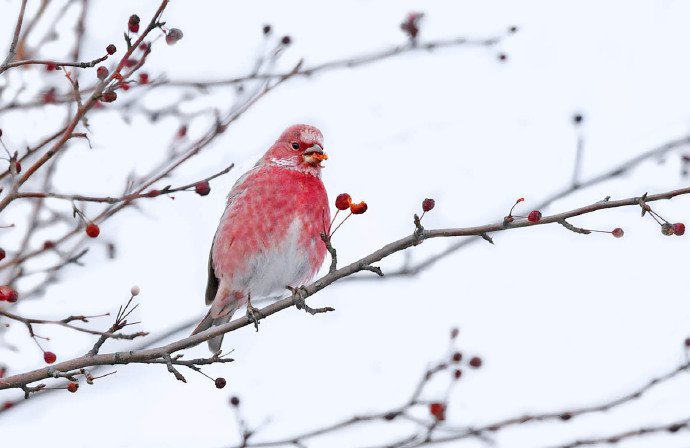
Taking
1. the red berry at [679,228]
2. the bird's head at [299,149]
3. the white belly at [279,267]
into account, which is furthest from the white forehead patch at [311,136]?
the red berry at [679,228]

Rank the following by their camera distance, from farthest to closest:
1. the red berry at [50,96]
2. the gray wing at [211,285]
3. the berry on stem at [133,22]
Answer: the gray wing at [211,285] → the red berry at [50,96] → the berry on stem at [133,22]

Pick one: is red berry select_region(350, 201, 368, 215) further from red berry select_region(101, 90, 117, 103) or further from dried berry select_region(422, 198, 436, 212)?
red berry select_region(101, 90, 117, 103)

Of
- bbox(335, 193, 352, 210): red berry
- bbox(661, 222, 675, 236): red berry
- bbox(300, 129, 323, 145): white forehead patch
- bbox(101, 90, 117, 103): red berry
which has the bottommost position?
bbox(661, 222, 675, 236): red berry

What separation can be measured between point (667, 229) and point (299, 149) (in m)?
3.69

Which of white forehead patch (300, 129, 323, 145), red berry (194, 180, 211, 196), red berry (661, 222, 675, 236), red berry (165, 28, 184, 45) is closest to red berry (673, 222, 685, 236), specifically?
red berry (661, 222, 675, 236)

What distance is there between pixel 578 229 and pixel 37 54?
361 cm

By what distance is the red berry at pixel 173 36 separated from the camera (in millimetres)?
4418

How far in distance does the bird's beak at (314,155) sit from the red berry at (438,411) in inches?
83.8

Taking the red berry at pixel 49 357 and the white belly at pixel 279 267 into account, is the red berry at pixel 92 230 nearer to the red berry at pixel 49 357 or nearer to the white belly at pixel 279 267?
the red berry at pixel 49 357

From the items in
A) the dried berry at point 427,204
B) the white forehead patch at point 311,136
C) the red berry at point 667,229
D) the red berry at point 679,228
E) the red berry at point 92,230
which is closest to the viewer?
the red berry at point 667,229

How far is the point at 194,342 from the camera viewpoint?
4539 mm

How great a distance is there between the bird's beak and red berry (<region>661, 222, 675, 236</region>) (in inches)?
131

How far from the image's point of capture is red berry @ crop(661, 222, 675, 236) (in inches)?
148

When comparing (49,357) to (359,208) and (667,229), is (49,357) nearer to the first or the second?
(359,208)
